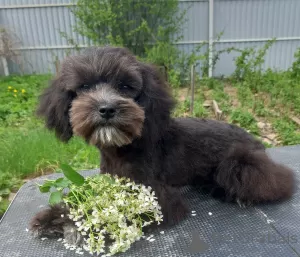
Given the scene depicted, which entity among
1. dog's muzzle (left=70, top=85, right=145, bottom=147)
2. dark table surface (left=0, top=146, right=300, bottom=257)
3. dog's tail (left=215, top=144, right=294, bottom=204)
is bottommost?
dark table surface (left=0, top=146, right=300, bottom=257)

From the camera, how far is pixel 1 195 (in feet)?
9.89

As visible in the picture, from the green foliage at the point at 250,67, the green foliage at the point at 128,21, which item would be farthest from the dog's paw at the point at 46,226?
the green foliage at the point at 128,21

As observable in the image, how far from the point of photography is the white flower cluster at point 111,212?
1.55 m

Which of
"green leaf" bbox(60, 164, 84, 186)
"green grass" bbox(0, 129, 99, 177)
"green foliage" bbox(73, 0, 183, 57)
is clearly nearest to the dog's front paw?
"green leaf" bbox(60, 164, 84, 186)

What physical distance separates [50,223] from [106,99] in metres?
0.73

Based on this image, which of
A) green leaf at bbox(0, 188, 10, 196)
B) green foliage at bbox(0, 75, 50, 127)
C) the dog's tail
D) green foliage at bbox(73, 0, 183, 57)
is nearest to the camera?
the dog's tail

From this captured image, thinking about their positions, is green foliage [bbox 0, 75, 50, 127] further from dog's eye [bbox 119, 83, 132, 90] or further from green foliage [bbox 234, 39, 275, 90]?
green foliage [bbox 234, 39, 275, 90]

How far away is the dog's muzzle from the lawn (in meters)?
1.37

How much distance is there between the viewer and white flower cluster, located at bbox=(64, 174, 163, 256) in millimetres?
1555

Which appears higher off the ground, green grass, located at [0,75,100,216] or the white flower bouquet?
the white flower bouquet

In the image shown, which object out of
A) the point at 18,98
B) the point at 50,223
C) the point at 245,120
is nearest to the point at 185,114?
the point at 245,120

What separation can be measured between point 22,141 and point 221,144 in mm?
2488

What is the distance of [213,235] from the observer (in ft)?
5.82

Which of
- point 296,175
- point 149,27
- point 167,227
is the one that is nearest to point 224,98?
point 149,27
